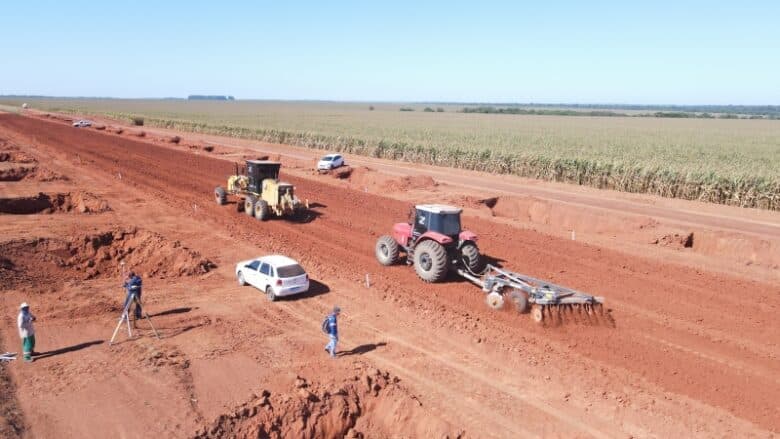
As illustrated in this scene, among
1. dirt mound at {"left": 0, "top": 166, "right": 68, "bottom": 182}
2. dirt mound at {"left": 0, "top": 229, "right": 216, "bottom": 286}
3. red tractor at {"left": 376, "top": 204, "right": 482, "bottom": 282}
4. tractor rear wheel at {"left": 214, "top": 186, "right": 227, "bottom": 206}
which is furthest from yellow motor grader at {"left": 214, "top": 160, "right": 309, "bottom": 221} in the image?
dirt mound at {"left": 0, "top": 166, "right": 68, "bottom": 182}

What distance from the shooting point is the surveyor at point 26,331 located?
12.0 metres

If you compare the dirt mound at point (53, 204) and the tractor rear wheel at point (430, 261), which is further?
the dirt mound at point (53, 204)

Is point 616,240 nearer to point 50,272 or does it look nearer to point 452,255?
point 452,255

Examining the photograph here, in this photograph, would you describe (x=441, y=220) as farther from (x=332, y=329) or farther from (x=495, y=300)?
(x=332, y=329)

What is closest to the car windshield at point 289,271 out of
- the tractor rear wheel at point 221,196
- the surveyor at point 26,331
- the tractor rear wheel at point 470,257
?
the tractor rear wheel at point 470,257

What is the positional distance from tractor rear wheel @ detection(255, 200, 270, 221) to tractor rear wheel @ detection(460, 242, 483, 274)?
11.5 m

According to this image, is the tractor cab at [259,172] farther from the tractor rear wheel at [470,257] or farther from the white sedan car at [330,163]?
the white sedan car at [330,163]

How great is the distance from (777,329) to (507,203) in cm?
1771

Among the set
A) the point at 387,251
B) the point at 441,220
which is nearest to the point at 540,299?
the point at 441,220

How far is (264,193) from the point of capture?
26281mm

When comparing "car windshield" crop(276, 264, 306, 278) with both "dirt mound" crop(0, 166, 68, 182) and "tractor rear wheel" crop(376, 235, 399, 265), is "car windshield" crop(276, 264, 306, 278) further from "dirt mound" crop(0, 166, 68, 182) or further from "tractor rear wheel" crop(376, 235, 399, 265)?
"dirt mound" crop(0, 166, 68, 182)

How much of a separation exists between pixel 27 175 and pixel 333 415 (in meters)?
33.9

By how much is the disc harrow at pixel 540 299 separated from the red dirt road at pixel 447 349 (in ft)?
1.10

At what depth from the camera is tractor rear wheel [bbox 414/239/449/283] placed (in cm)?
1689
